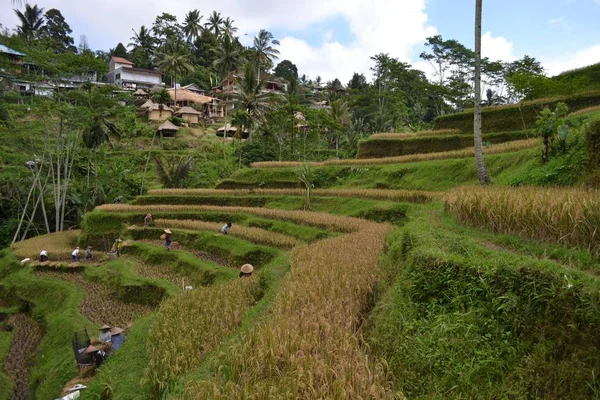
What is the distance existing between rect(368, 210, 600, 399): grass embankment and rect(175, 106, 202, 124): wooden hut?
44.5m

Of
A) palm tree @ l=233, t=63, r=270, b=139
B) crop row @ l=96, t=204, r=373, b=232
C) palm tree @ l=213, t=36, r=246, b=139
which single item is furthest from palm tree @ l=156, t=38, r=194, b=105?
crop row @ l=96, t=204, r=373, b=232

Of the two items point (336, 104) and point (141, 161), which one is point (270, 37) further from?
point (141, 161)

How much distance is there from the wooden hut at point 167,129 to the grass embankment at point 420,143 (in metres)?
24.3

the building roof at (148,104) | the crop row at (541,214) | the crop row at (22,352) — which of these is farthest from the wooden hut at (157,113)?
the crop row at (541,214)

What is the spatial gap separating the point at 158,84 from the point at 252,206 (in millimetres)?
41778

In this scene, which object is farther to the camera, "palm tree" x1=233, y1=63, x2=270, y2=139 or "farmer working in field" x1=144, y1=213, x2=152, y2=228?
"palm tree" x1=233, y1=63, x2=270, y2=139

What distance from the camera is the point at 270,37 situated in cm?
4494

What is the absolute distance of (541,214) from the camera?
5777 millimetres

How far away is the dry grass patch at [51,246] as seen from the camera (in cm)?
1917

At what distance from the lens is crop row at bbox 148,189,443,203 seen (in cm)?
1474

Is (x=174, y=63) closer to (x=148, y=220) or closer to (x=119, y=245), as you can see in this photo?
(x=148, y=220)

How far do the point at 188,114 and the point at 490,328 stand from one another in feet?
152

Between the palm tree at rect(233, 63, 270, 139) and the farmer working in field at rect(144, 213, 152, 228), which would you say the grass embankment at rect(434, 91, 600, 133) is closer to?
the farmer working in field at rect(144, 213, 152, 228)

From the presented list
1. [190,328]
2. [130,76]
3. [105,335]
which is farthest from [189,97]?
[190,328]
